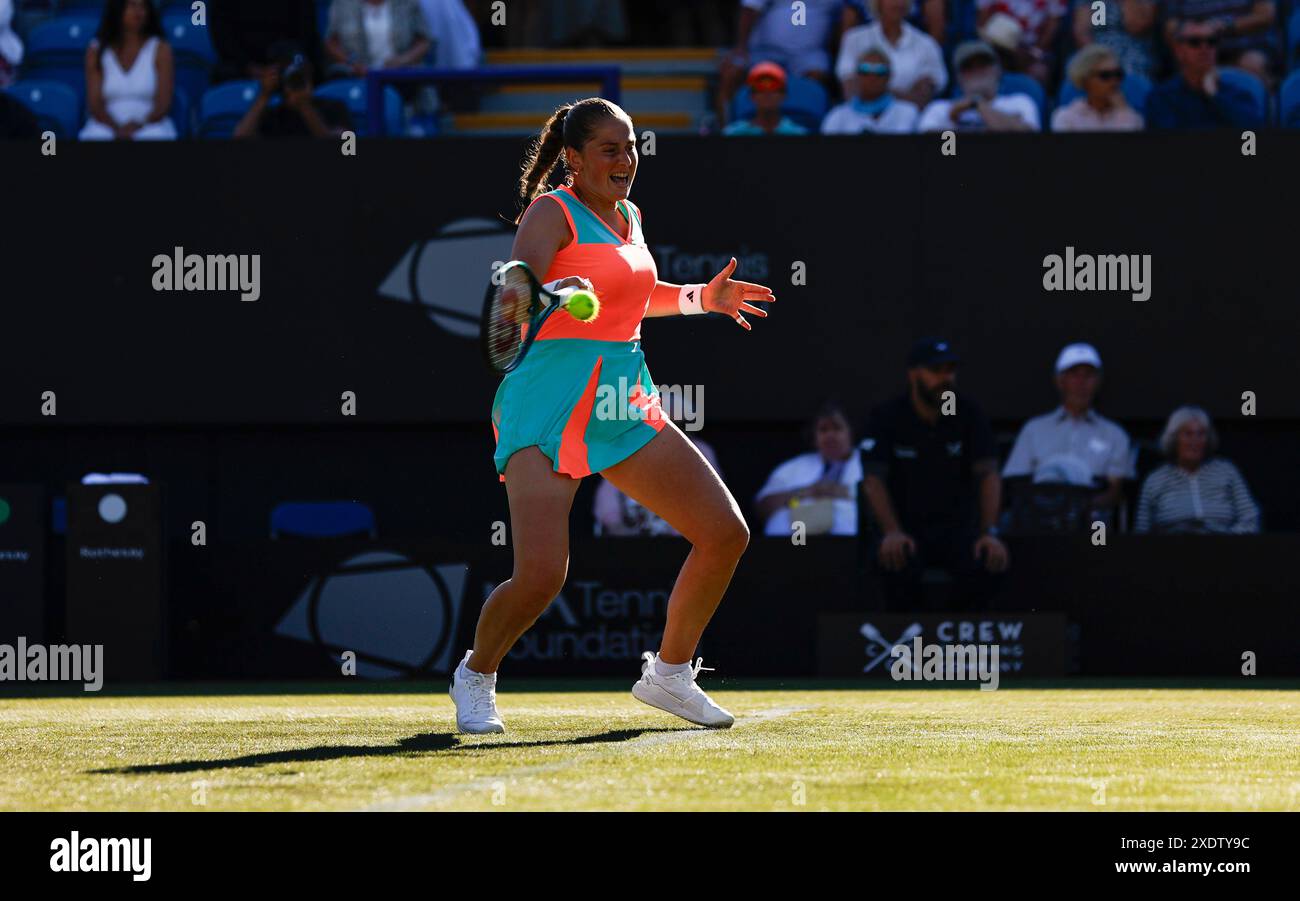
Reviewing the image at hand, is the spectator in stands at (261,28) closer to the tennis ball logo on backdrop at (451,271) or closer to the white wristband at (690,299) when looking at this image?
the tennis ball logo on backdrop at (451,271)

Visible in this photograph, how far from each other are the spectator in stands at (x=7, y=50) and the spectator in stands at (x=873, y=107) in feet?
16.7

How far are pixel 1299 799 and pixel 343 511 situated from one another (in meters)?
7.78

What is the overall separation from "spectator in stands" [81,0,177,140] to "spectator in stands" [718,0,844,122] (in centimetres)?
339

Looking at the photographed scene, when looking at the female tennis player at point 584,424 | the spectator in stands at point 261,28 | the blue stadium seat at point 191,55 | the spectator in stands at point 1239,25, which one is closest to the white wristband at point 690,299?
the female tennis player at point 584,424

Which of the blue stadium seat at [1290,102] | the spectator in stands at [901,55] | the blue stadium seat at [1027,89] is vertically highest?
the spectator in stands at [901,55]

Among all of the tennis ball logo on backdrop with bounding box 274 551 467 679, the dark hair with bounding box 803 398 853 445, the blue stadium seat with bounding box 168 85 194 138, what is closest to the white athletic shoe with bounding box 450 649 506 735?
the tennis ball logo on backdrop with bounding box 274 551 467 679

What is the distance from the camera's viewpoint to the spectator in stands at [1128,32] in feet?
40.0

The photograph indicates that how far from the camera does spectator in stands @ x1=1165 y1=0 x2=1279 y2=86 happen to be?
12352 millimetres

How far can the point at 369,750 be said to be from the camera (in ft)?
17.0

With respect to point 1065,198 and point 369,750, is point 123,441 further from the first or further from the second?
point 369,750

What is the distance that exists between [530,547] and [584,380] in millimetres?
477

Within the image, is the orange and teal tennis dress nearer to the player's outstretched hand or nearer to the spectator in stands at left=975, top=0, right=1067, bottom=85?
the player's outstretched hand

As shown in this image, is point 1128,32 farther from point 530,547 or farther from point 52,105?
point 530,547
